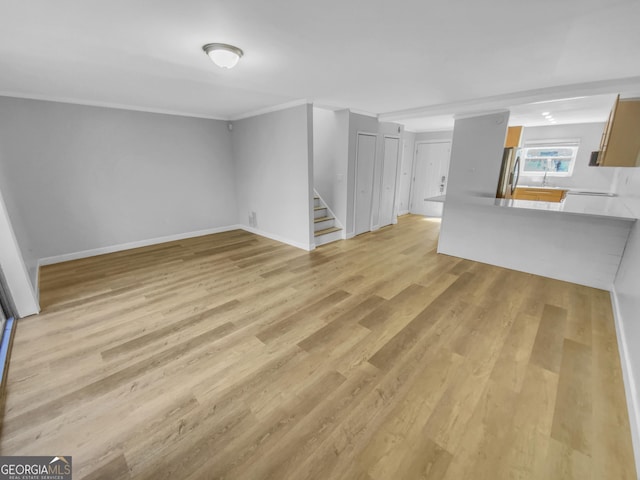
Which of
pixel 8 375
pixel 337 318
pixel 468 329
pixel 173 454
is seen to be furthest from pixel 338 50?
pixel 8 375

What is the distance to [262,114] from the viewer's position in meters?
4.80

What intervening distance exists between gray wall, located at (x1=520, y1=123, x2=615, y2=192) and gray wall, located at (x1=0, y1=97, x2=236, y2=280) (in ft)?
25.7

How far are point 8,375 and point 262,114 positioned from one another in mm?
4624

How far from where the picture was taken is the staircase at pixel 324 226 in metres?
4.94

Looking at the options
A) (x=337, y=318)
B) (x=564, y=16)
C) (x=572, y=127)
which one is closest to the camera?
(x=564, y=16)

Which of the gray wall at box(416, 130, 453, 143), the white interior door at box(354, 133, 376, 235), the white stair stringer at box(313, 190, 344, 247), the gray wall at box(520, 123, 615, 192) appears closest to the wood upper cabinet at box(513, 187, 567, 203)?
the gray wall at box(520, 123, 615, 192)

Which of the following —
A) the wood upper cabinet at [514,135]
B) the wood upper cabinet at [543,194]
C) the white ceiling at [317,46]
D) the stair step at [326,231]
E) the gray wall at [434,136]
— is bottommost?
the stair step at [326,231]

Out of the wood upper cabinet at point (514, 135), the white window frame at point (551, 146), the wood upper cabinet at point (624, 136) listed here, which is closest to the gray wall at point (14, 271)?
the wood upper cabinet at point (624, 136)

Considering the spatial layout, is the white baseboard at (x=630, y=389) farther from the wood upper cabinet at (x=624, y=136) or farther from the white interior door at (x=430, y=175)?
the white interior door at (x=430, y=175)

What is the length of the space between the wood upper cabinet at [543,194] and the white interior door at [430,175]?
5.64 ft

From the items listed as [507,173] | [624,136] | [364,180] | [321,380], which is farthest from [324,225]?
[624,136]

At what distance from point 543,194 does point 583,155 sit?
4.68 ft

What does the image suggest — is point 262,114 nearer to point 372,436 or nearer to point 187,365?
point 187,365

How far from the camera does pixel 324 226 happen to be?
17.3 ft
